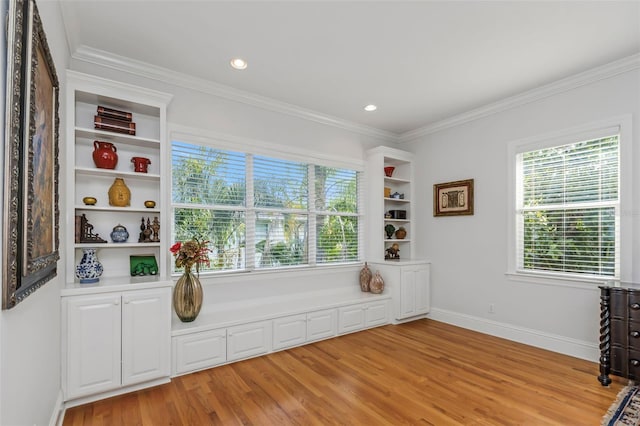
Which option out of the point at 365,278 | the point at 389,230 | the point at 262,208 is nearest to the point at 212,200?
the point at 262,208

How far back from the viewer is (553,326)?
11.6 ft

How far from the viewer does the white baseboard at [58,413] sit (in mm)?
2076

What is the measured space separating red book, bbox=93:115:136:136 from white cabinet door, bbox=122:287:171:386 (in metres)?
1.43

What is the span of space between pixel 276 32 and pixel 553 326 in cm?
405

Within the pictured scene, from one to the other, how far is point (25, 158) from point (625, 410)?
3895mm

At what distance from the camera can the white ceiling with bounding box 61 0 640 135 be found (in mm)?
2363

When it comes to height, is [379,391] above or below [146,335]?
below

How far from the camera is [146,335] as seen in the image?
264 cm

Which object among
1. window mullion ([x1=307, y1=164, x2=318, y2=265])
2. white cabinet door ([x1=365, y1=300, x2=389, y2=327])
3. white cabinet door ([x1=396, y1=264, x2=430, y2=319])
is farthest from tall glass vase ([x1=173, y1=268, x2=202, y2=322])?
white cabinet door ([x1=396, y1=264, x2=430, y2=319])

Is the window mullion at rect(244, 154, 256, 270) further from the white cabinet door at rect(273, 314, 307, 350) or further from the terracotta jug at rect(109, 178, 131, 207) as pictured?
the terracotta jug at rect(109, 178, 131, 207)

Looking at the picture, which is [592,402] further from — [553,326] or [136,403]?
[136,403]

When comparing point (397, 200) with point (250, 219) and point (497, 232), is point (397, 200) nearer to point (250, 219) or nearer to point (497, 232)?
point (497, 232)

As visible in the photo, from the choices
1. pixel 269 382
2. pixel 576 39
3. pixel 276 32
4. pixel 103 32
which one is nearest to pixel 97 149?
pixel 103 32

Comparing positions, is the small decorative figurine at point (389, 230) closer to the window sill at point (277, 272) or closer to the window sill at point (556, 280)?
the window sill at point (277, 272)
